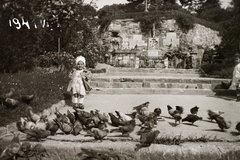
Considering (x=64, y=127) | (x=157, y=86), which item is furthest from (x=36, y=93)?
(x=157, y=86)

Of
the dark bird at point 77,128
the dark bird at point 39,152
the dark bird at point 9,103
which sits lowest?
the dark bird at point 39,152

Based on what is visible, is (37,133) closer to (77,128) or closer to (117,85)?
(77,128)

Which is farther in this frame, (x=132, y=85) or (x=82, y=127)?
(x=132, y=85)

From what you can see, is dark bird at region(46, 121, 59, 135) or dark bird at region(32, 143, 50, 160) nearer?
dark bird at region(32, 143, 50, 160)

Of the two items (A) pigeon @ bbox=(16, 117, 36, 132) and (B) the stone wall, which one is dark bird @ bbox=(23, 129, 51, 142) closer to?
(A) pigeon @ bbox=(16, 117, 36, 132)

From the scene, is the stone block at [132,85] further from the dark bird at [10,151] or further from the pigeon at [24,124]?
the dark bird at [10,151]

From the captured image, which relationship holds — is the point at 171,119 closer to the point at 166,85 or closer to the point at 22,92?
the point at 22,92

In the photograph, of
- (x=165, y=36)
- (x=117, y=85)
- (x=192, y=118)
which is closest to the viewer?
(x=192, y=118)

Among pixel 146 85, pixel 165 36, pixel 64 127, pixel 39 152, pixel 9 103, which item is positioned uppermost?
pixel 165 36

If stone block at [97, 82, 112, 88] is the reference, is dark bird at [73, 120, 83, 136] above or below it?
below

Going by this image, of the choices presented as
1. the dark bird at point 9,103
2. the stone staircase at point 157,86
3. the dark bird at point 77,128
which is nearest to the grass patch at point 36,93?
the dark bird at point 9,103

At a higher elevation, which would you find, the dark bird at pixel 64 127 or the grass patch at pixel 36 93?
the grass patch at pixel 36 93

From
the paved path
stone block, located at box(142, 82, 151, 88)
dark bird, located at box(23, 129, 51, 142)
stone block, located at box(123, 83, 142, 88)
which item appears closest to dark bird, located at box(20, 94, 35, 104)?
the paved path

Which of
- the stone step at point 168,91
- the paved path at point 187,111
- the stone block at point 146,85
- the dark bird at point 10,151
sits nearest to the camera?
the dark bird at point 10,151
